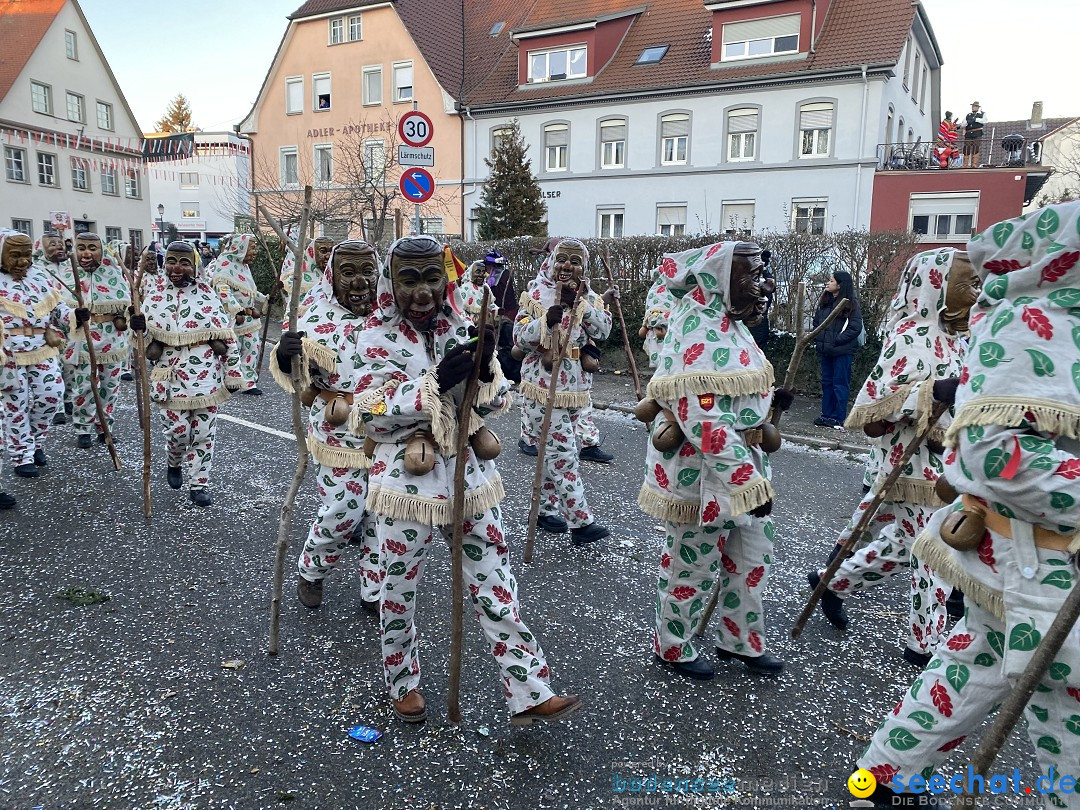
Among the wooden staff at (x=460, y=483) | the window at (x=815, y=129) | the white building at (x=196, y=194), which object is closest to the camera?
the wooden staff at (x=460, y=483)

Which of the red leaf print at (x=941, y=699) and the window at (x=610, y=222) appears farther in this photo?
the window at (x=610, y=222)

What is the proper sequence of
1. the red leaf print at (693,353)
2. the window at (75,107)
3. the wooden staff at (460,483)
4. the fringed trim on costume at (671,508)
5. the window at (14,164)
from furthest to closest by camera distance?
the window at (75,107)
the window at (14,164)
the fringed trim on costume at (671,508)
the red leaf print at (693,353)
the wooden staff at (460,483)

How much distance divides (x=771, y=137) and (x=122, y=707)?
74.2 feet

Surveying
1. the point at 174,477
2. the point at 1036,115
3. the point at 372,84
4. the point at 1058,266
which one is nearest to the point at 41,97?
the point at 372,84

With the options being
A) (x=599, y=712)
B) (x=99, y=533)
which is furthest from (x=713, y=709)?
(x=99, y=533)

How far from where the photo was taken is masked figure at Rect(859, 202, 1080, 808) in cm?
214

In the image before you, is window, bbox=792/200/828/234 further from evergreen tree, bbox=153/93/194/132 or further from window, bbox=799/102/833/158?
evergreen tree, bbox=153/93/194/132

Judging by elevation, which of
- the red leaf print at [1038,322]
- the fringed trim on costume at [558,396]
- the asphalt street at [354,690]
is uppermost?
the red leaf print at [1038,322]

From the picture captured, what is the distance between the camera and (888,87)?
68.8ft

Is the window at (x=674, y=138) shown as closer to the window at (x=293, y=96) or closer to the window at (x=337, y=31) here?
the window at (x=337, y=31)

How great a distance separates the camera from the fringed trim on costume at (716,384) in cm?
328

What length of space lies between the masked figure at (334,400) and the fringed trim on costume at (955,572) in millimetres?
2787

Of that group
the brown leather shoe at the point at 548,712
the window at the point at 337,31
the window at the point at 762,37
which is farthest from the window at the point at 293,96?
the brown leather shoe at the point at 548,712

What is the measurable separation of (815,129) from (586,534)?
782 inches
